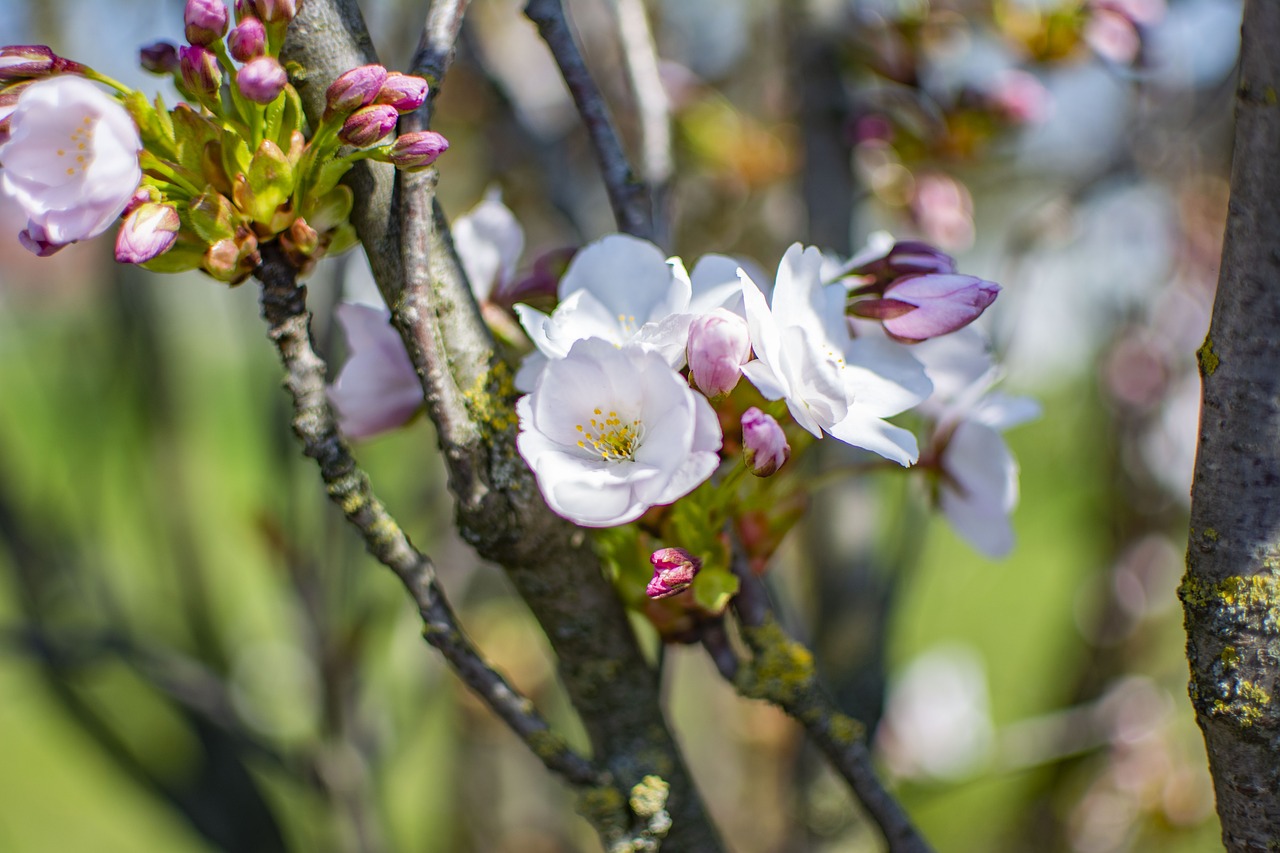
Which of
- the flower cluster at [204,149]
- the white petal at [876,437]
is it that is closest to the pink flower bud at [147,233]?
the flower cluster at [204,149]

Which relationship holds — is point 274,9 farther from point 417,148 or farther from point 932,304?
point 932,304

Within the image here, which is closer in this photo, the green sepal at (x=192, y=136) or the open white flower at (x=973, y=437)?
the green sepal at (x=192, y=136)

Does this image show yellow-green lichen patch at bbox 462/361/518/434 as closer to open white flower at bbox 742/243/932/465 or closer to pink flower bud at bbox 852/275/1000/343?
open white flower at bbox 742/243/932/465

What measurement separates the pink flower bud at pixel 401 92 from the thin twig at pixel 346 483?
134mm

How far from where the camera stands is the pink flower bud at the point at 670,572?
0.61 metres

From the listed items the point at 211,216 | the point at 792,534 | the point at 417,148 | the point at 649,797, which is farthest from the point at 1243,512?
the point at 792,534

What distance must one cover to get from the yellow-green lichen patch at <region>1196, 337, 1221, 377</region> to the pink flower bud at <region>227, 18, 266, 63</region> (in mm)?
671

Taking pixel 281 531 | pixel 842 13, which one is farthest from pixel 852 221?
pixel 281 531

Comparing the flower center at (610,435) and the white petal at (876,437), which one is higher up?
the flower center at (610,435)

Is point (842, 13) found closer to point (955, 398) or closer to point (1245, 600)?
point (955, 398)

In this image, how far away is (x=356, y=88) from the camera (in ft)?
1.98

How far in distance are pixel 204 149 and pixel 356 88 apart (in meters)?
0.11

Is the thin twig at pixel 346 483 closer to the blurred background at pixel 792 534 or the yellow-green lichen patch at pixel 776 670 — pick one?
the yellow-green lichen patch at pixel 776 670

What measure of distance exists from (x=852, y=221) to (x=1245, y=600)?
958 millimetres
